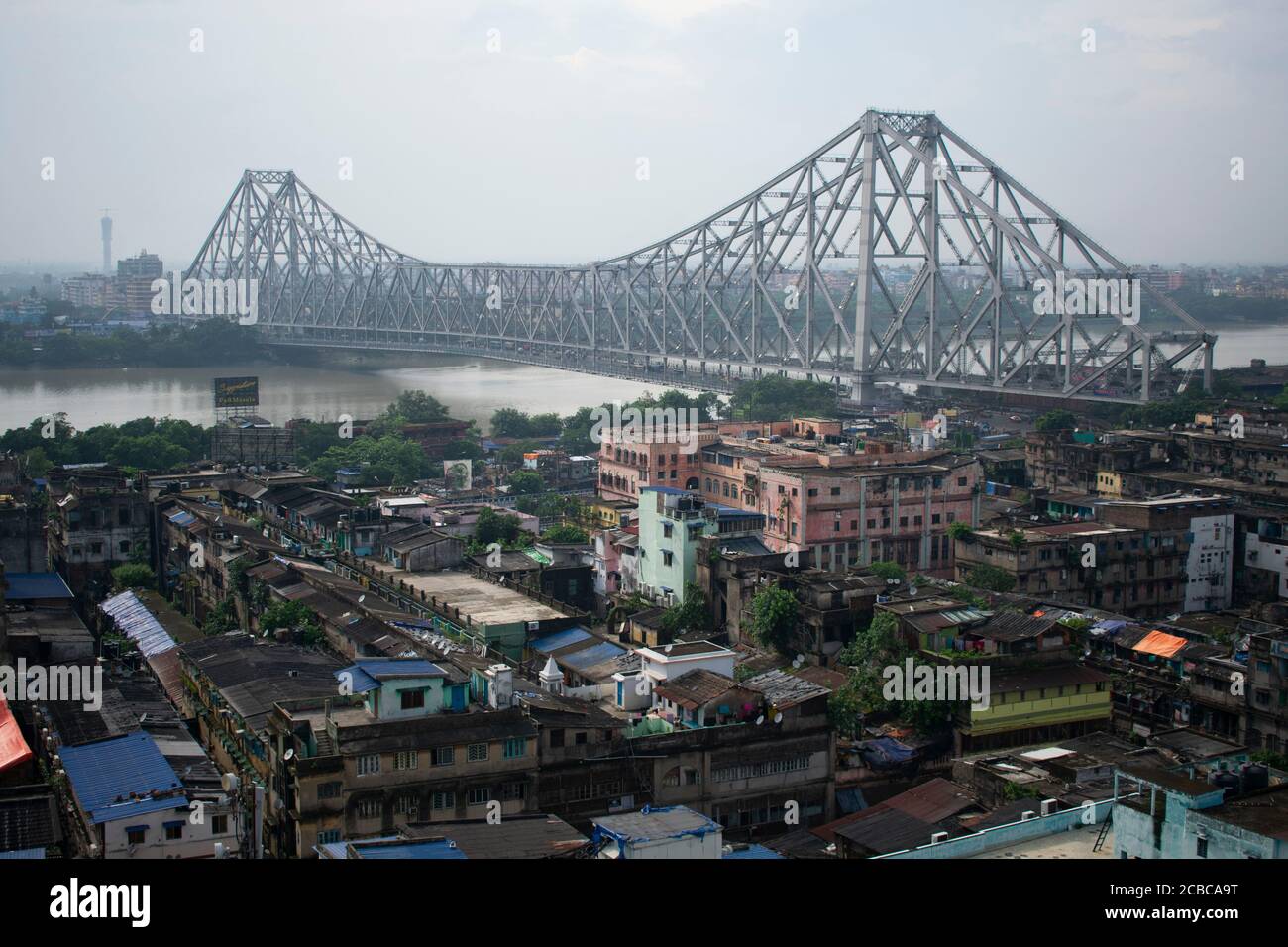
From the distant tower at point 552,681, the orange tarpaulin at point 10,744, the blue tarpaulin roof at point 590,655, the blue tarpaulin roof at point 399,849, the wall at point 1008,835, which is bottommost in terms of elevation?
the blue tarpaulin roof at point 590,655

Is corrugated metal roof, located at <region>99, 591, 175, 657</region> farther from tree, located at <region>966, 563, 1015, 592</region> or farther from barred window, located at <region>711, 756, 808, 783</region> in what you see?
tree, located at <region>966, 563, 1015, 592</region>

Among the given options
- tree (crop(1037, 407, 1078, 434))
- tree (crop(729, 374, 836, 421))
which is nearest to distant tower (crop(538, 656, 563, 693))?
tree (crop(1037, 407, 1078, 434))

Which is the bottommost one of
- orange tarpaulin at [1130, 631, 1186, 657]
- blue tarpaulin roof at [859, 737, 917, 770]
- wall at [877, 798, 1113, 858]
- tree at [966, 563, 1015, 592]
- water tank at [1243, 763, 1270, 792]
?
blue tarpaulin roof at [859, 737, 917, 770]

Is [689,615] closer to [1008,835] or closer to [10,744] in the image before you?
[10,744]

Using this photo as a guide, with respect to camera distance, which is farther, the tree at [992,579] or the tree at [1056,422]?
the tree at [1056,422]

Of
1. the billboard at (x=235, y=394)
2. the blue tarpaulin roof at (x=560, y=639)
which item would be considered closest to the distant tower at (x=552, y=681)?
the blue tarpaulin roof at (x=560, y=639)

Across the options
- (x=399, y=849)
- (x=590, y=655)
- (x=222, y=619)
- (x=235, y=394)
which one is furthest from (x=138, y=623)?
(x=235, y=394)

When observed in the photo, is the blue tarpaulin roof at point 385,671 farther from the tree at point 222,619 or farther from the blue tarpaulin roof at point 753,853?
the tree at point 222,619
